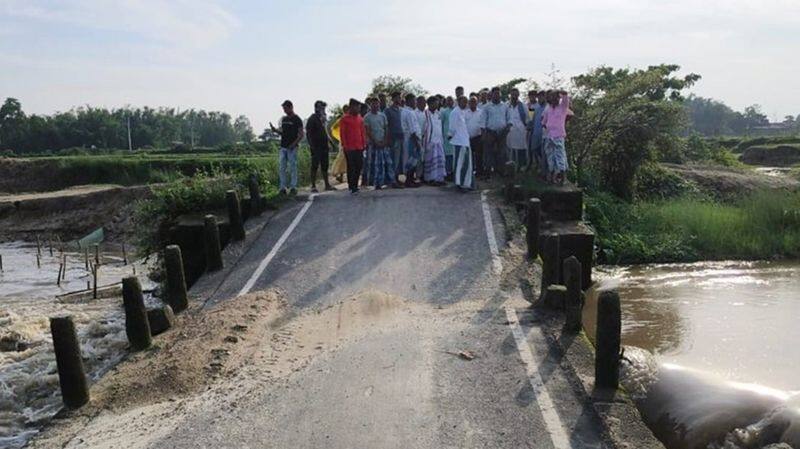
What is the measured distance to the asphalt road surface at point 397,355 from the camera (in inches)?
217

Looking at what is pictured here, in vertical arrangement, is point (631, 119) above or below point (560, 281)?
above

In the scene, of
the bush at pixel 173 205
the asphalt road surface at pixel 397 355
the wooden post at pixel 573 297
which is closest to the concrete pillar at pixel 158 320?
the asphalt road surface at pixel 397 355

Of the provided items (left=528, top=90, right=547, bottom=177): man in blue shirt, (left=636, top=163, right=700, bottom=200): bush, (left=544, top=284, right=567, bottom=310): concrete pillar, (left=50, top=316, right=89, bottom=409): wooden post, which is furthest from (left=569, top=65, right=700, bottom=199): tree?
(left=50, top=316, right=89, bottom=409): wooden post

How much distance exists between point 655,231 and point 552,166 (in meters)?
5.04

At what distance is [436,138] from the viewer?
14.6 m

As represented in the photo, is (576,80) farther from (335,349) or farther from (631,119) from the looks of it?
(335,349)

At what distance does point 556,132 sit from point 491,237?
3576 mm

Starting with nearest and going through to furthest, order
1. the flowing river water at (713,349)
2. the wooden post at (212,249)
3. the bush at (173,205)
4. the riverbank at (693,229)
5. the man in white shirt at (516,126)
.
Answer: the flowing river water at (713,349) → the wooden post at (212,249) → the bush at (173,205) → the man in white shirt at (516,126) → the riverbank at (693,229)

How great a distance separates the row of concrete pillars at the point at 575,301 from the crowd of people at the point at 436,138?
3760mm

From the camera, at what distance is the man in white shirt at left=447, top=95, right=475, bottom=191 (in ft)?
45.4

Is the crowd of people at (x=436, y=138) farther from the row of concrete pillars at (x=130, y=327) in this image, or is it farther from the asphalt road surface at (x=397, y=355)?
the row of concrete pillars at (x=130, y=327)

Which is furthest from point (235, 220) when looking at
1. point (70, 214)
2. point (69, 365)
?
point (70, 214)

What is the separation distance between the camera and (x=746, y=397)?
24.7 feet

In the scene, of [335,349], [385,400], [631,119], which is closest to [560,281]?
[335,349]
